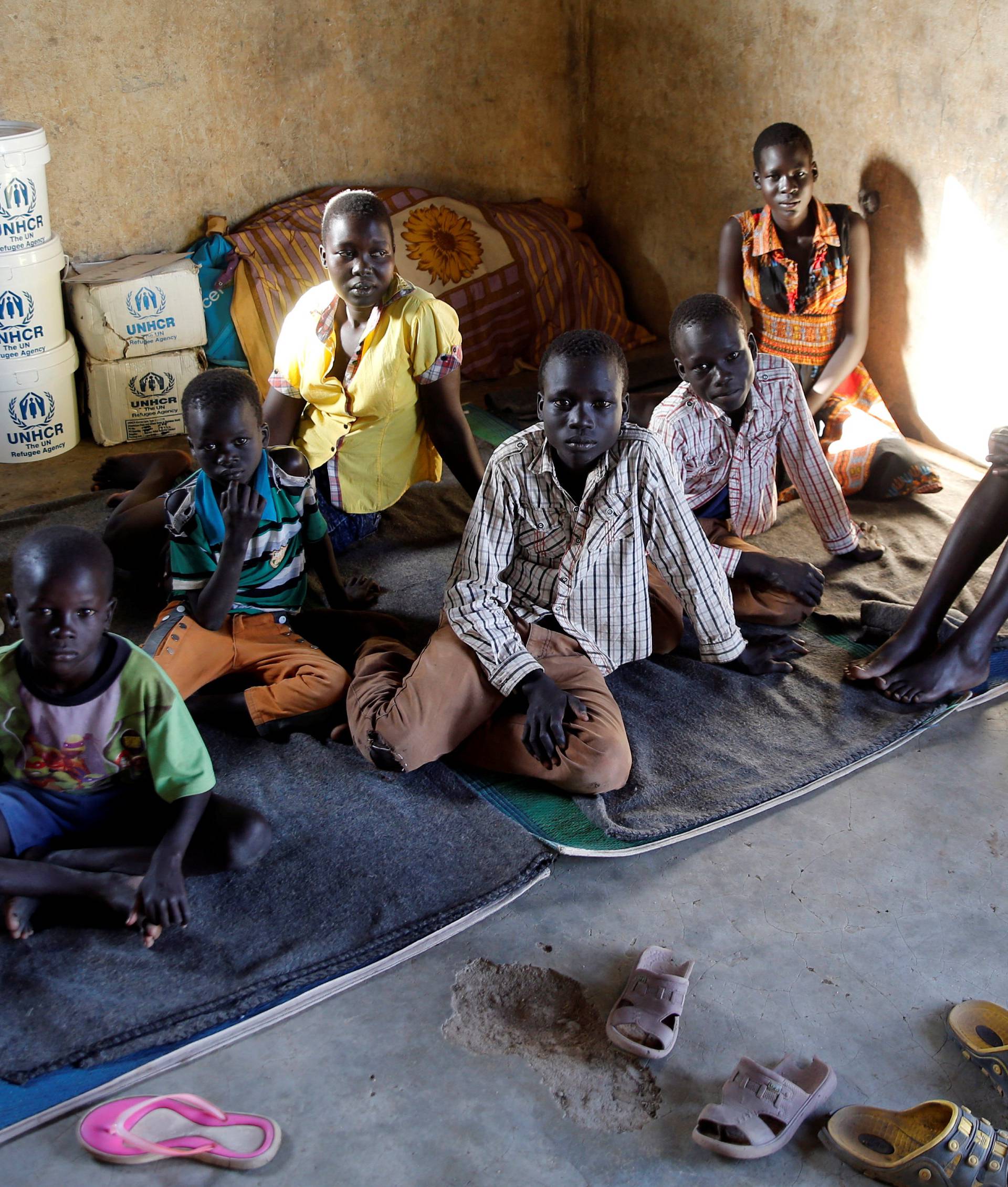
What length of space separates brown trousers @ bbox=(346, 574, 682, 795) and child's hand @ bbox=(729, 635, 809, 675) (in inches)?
15.2

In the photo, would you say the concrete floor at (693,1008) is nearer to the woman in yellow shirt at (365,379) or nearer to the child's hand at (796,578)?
the child's hand at (796,578)

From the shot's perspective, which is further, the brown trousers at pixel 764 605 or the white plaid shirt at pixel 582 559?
the brown trousers at pixel 764 605

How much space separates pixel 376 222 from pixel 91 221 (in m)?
1.86

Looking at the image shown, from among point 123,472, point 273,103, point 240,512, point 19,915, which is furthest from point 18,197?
point 19,915

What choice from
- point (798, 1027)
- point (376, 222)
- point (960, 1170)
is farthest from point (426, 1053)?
point (376, 222)

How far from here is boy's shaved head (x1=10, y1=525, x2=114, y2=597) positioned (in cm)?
168

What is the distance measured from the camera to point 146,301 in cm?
387

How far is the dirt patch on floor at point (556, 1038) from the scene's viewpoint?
1561 mm

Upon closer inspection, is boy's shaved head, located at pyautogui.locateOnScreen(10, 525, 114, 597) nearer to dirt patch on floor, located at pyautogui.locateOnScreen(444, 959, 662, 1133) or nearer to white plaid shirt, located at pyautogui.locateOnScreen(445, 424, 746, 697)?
white plaid shirt, located at pyautogui.locateOnScreen(445, 424, 746, 697)

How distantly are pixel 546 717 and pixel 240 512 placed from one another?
2.47 ft

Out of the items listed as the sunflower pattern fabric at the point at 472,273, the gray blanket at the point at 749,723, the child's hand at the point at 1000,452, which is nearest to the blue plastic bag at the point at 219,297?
the sunflower pattern fabric at the point at 472,273

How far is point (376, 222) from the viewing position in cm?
273

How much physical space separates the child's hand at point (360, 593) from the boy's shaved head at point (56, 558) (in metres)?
0.97

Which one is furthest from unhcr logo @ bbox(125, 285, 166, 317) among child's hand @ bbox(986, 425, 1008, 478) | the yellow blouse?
child's hand @ bbox(986, 425, 1008, 478)
